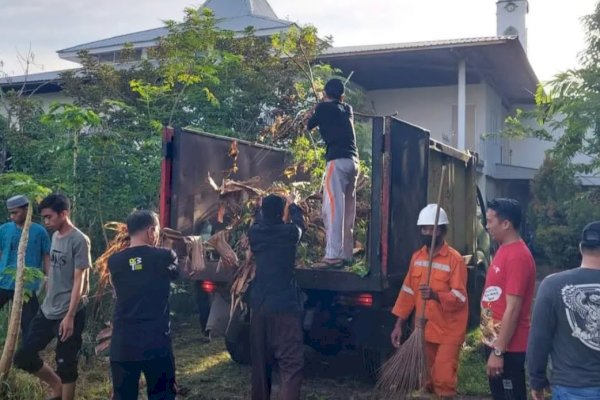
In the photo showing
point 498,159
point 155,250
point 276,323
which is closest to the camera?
point 155,250

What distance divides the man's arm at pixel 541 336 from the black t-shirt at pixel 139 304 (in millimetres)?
2253

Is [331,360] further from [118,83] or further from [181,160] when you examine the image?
[118,83]

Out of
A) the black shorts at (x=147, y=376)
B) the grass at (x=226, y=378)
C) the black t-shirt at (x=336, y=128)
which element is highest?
the black t-shirt at (x=336, y=128)

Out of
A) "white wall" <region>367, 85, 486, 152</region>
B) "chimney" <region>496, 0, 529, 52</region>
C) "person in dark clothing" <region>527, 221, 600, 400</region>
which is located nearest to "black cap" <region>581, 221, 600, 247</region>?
"person in dark clothing" <region>527, 221, 600, 400</region>

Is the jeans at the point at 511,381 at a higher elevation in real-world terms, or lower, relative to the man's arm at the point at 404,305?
lower

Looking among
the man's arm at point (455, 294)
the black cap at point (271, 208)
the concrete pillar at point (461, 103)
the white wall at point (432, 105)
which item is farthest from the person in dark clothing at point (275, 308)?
the white wall at point (432, 105)

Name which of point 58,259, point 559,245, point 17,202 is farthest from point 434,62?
point 58,259

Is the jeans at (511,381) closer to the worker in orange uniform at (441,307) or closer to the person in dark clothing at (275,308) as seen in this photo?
the worker in orange uniform at (441,307)

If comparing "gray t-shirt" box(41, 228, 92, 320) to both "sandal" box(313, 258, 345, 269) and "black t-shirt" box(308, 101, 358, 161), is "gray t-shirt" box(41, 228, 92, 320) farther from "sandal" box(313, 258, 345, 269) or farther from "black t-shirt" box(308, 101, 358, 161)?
"black t-shirt" box(308, 101, 358, 161)

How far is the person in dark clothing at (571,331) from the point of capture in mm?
3195

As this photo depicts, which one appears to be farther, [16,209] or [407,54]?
[407,54]

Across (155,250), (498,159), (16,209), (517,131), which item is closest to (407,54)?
(517,131)

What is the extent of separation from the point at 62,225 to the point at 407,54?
11.2m

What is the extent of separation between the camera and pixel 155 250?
4.38 m
